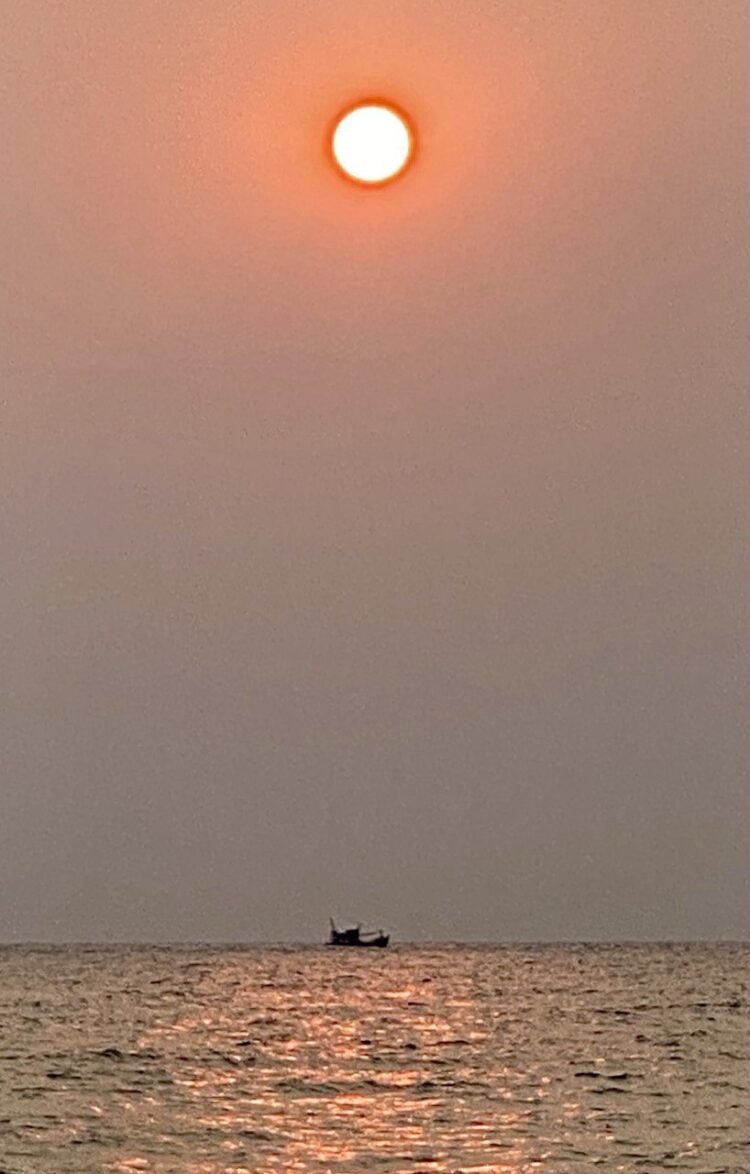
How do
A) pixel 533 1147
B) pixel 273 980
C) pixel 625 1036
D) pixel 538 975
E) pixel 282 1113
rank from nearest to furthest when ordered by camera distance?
1. pixel 533 1147
2. pixel 282 1113
3. pixel 625 1036
4. pixel 273 980
5. pixel 538 975

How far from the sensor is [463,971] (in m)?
125

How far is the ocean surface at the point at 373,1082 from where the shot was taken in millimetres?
27906

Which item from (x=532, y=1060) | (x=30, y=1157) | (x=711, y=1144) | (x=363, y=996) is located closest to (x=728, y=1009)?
(x=363, y=996)

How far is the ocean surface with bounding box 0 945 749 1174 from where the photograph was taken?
27906 mm

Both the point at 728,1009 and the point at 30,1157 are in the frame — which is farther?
the point at 728,1009

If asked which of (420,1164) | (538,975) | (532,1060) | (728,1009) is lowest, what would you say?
(420,1164)

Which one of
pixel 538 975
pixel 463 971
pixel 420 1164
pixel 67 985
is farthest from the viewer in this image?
pixel 463 971

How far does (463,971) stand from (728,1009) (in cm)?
5335

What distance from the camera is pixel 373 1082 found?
1535 inches

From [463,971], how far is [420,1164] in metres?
100

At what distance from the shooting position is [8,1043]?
51.3m

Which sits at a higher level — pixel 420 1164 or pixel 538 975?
pixel 538 975

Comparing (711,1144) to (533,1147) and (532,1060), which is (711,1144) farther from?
(532,1060)

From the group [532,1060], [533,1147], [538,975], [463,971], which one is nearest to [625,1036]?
[532,1060]
